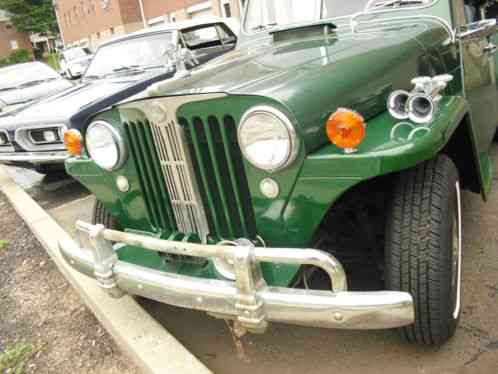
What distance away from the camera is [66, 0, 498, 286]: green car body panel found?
1707 millimetres

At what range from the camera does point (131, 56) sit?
5430 mm

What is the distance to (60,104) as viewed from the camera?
5090 mm

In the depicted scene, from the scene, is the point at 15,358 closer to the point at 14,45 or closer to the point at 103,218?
the point at 103,218

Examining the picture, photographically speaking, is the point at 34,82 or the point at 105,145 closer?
the point at 105,145

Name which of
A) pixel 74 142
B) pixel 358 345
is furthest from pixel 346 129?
pixel 74 142

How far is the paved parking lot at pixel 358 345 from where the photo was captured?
205 cm

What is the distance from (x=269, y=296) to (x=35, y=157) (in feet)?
13.3

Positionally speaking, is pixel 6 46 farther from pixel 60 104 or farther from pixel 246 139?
pixel 246 139

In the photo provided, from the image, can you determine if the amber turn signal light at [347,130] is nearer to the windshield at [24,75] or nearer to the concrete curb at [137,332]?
the concrete curb at [137,332]

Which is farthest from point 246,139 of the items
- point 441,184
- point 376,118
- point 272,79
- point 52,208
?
point 52,208

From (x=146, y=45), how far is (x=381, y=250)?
4093 mm

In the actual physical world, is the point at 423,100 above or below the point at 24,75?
below

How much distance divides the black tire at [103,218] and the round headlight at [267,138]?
123cm

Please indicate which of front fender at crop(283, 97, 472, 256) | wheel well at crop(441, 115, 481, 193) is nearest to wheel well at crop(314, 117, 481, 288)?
wheel well at crop(441, 115, 481, 193)
